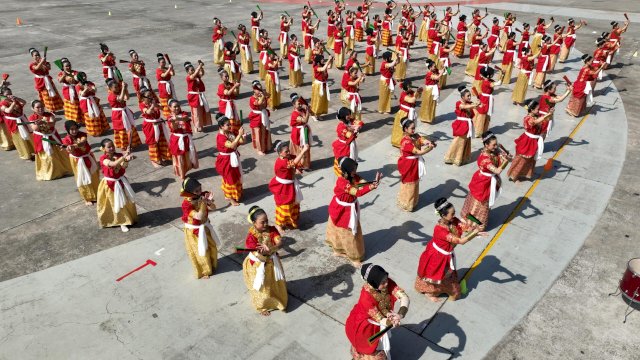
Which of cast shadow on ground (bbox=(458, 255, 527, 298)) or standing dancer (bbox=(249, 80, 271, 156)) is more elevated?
standing dancer (bbox=(249, 80, 271, 156))

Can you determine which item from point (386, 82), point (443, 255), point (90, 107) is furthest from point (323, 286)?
point (90, 107)

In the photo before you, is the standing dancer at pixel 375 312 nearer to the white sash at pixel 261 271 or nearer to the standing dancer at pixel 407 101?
the white sash at pixel 261 271

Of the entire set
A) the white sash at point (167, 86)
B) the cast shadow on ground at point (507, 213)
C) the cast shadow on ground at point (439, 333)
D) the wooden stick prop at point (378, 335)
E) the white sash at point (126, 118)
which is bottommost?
the cast shadow on ground at point (439, 333)

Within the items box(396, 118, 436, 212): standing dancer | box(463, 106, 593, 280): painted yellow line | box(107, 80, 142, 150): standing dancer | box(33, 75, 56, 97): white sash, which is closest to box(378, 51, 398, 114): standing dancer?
box(396, 118, 436, 212): standing dancer

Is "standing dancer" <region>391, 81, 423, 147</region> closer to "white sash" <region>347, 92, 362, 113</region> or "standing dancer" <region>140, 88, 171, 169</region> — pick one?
"white sash" <region>347, 92, 362, 113</region>

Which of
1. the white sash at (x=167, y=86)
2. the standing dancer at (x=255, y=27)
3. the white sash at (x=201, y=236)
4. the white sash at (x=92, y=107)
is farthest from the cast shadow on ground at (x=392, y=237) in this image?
the standing dancer at (x=255, y=27)

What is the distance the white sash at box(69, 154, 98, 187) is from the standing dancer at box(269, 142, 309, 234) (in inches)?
168

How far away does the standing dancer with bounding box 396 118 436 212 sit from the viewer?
927 cm

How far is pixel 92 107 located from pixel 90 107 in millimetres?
69

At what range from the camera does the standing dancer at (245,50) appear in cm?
1873

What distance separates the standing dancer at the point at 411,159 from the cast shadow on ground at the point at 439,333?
319cm

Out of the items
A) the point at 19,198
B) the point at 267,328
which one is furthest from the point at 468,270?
the point at 19,198

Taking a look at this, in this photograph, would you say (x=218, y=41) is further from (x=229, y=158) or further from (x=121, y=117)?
(x=229, y=158)

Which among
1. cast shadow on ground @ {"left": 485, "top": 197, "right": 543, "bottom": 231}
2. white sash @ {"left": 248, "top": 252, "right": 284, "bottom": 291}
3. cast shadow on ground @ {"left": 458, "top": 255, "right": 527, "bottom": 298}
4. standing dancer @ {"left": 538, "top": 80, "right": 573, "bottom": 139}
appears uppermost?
standing dancer @ {"left": 538, "top": 80, "right": 573, "bottom": 139}
